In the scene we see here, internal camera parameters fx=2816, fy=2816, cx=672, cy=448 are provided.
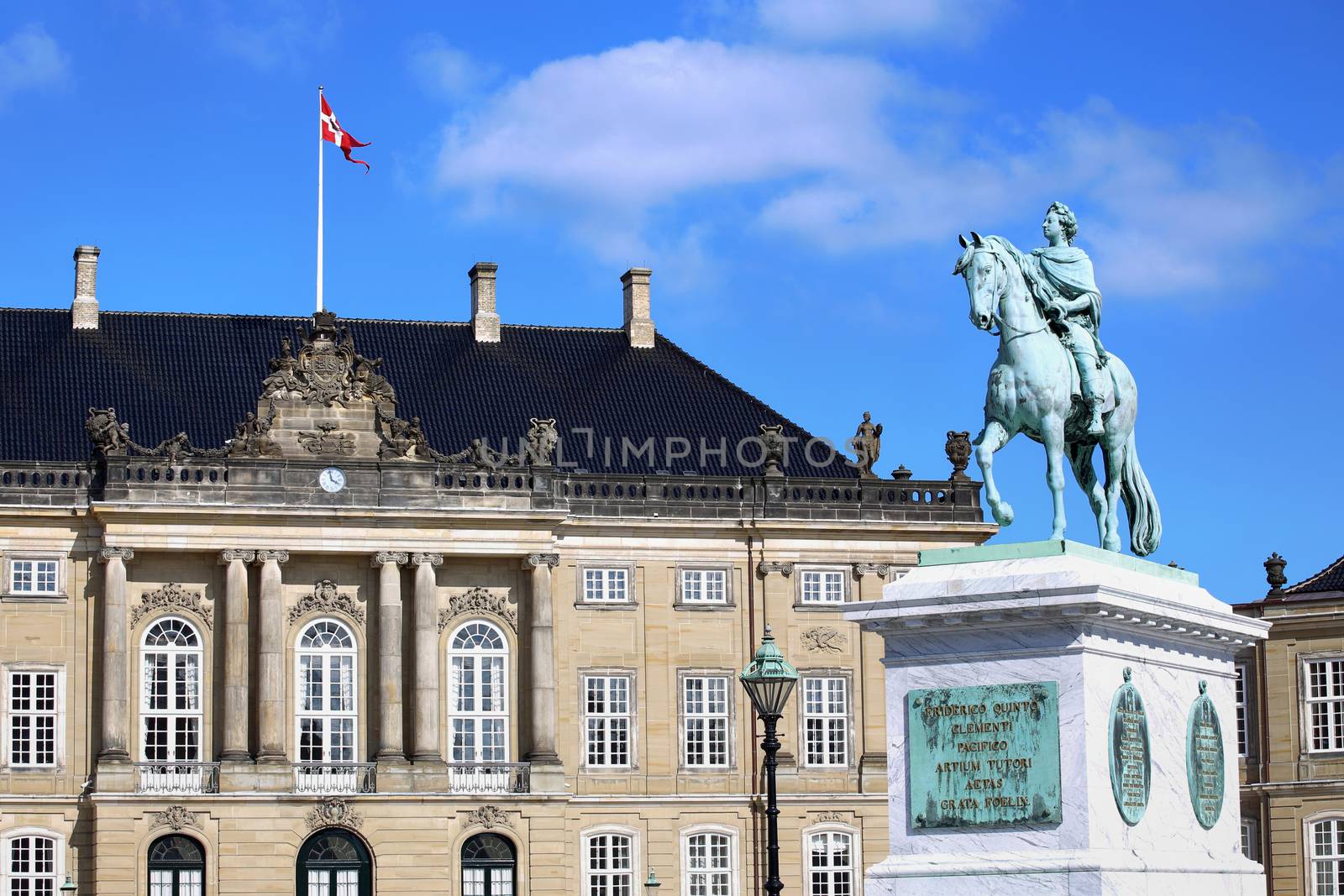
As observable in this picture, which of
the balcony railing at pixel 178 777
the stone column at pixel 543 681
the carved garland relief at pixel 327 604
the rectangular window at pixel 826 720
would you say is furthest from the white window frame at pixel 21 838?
the rectangular window at pixel 826 720

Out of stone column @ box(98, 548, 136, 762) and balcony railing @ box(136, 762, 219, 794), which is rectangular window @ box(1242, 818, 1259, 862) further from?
stone column @ box(98, 548, 136, 762)

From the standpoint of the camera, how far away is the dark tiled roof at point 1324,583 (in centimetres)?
6019

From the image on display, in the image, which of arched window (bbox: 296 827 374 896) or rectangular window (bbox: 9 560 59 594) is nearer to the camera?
arched window (bbox: 296 827 374 896)

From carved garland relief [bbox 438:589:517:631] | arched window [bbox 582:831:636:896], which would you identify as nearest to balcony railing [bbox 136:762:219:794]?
carved garland relief [bbox 438:589:517:631]

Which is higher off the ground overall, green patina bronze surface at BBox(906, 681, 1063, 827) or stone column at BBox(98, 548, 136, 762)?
stone column at BBox(98, 548, 136, 762)

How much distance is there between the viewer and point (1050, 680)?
22.8m

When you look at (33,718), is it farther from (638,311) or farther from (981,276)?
(981,276)

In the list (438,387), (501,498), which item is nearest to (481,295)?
(438,387)

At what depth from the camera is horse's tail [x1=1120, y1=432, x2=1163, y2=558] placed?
2547 cm

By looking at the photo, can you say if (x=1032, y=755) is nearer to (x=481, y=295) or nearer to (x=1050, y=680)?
(x=1050, y=680)

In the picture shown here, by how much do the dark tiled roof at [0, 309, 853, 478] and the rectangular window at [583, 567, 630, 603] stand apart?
2912 mm

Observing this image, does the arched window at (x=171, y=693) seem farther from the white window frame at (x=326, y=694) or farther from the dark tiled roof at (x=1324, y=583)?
the dark tiled roof at (x=1324, y=583)

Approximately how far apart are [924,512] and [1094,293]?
37.9 m

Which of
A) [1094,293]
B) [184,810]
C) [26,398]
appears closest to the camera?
[1094,293]
